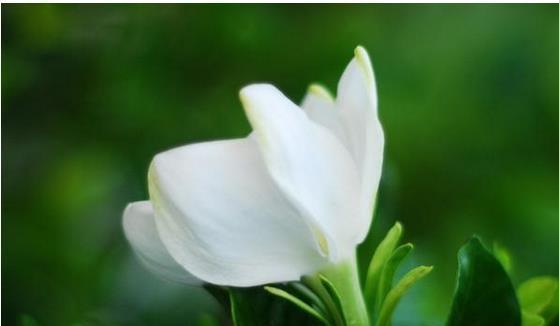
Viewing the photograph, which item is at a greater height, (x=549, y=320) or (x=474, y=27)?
(x=474, y=27)

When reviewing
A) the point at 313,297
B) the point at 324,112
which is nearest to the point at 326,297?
the point at 313,297

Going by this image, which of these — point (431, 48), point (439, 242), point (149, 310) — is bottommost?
point (439, 242)

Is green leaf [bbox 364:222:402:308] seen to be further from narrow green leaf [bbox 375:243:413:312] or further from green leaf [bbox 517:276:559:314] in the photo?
green leaf [bbox 517:276:559:314]

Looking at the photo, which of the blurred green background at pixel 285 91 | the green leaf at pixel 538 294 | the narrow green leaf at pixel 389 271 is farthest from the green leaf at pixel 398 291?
the blurred green background at pixel 285 91

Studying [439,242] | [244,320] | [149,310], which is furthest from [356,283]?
[439,242]

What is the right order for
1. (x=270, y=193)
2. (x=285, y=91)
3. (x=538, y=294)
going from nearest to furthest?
(x=270, y=193) < (x=538, y=294) < (x=285, y=91)

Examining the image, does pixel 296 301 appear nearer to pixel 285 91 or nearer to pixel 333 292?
pixel 333 292

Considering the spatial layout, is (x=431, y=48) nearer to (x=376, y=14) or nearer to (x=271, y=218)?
(x=376, y=14)
